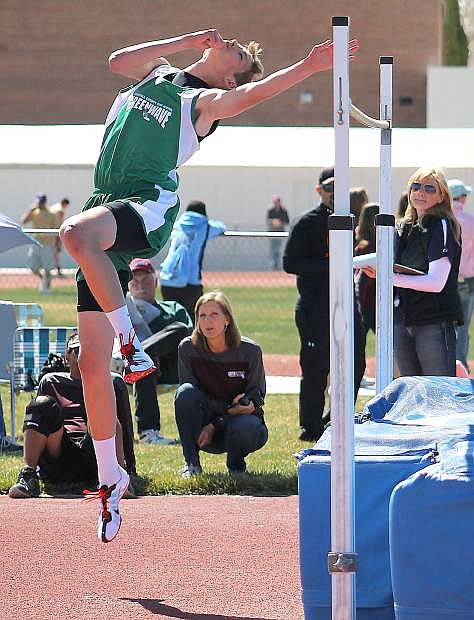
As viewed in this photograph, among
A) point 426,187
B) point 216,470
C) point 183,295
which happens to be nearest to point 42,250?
point 183,295

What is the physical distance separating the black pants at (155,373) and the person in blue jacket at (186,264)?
1.74 metres

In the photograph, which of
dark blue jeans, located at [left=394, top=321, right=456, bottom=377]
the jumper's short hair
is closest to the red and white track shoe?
the jumper's short hair

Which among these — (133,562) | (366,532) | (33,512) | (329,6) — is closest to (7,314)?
(33,512)

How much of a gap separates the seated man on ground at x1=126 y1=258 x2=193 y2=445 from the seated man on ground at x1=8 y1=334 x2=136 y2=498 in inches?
69.1

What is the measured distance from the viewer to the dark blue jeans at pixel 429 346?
758 cm

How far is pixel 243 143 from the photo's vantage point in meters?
16.7

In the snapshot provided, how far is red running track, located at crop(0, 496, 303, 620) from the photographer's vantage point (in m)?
4.82

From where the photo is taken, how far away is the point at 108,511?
5168 mm

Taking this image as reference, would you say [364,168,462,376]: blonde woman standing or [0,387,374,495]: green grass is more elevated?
[364,168,462,376]: blonde woman standing

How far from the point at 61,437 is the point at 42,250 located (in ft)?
53.0

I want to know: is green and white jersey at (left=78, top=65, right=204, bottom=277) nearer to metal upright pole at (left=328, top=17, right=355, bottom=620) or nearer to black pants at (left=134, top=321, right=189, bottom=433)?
metal upright pole at (left=328, top=17, right=355, bottom=620)

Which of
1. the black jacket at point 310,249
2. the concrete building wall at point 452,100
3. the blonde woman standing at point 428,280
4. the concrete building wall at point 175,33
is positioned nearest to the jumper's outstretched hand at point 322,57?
the blonde woman standing at point 428,280

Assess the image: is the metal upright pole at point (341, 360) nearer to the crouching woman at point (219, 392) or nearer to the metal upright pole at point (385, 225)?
the metal upright pole at point (385, 225)

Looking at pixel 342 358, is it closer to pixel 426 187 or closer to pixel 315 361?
pixel 426 187
